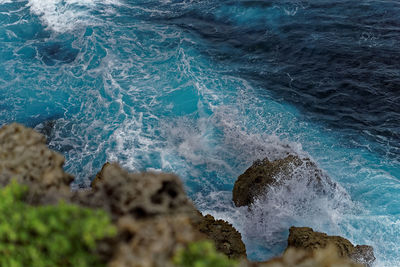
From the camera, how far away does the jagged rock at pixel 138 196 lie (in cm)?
428

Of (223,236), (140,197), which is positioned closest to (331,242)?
(223,236)

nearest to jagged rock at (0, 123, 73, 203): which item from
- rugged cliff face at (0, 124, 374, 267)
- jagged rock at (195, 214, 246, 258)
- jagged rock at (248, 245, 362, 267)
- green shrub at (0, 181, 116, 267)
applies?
rugged cliff face at (0, 124, 374, 267)

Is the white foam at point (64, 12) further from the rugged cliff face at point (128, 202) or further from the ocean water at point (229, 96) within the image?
the rugged cliff face at point (128, 202)

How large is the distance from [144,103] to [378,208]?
13.3 meters

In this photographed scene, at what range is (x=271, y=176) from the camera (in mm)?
13219

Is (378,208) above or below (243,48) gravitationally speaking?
below

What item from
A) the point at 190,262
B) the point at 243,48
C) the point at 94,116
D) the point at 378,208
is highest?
the point at 190,262

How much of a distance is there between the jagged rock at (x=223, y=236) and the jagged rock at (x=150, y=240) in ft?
20.6

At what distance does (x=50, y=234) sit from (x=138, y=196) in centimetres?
119

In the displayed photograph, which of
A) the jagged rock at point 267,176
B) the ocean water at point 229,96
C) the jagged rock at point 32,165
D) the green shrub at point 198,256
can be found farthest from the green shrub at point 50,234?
the jagged rock at point 267,176

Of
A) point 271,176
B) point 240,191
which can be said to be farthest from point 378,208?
point 240,191

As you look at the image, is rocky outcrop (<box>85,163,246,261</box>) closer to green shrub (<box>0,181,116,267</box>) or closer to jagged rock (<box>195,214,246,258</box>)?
green shrub (<box>0,181,116,267</box>)

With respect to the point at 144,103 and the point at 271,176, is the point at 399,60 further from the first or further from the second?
the point at 144,103

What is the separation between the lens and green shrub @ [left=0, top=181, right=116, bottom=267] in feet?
12.0
